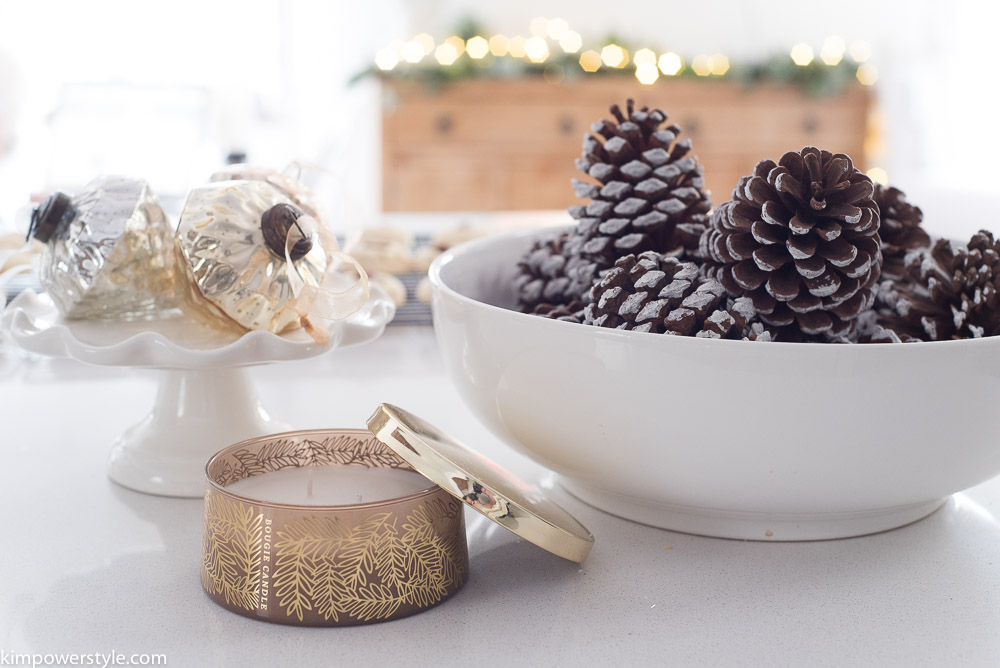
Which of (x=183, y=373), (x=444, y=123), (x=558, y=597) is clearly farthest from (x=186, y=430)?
(x=444, y=123)

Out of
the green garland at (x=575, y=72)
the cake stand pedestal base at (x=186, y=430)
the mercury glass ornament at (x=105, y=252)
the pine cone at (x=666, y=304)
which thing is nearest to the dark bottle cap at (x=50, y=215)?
the mercury glass ornament at (x=105, y=252)

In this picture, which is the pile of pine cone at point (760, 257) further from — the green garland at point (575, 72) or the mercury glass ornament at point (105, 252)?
the green garland at point (575, 72)

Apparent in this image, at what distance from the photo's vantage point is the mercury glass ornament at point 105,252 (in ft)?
1.65

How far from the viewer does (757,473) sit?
0.38m

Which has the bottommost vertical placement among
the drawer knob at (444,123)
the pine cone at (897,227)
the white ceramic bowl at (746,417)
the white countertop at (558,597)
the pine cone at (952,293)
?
the white countertop at (558,597)

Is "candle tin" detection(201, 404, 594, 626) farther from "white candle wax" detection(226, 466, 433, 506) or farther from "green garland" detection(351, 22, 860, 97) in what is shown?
"green garland" detection(351, 22, 860, 97)

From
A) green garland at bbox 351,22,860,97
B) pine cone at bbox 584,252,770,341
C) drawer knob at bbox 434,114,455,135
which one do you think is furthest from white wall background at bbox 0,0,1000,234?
pine cone at bbox 584,252,770,341

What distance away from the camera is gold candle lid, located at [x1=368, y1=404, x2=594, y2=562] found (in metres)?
0.35

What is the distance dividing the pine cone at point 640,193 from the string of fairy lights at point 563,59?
102 inches

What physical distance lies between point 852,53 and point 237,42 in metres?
2.30

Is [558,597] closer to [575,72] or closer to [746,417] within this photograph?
[746,417]

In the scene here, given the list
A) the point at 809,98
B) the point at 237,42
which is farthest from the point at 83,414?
the point at 809,98

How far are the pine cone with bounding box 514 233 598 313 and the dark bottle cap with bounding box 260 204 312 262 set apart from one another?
0.13m

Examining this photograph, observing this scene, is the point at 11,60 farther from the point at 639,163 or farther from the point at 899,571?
the point at 899,571
